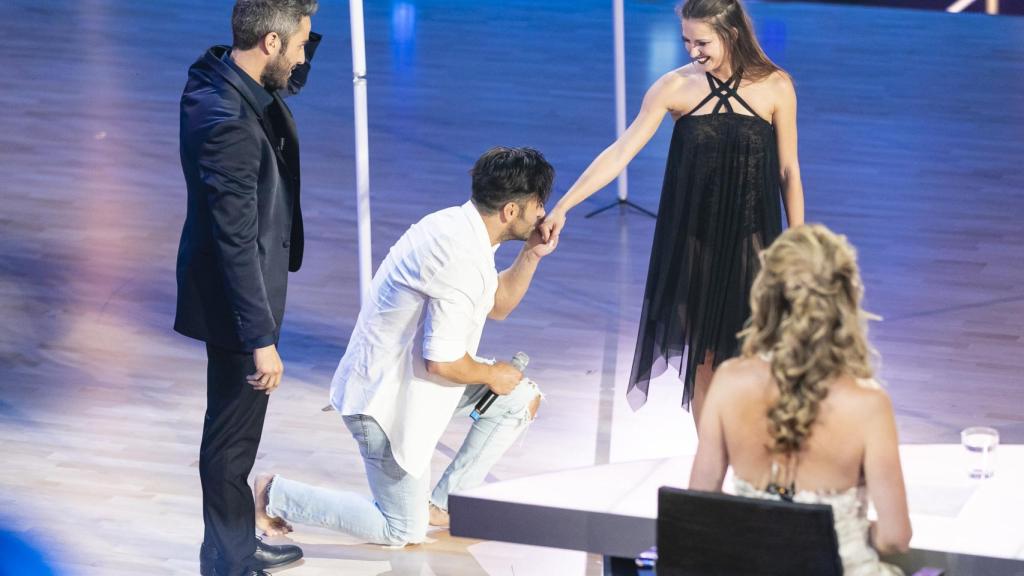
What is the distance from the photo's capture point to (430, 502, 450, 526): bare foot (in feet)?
13.1

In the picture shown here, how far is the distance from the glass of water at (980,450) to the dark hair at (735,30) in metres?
1.23

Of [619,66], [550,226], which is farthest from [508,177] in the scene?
[619,66]

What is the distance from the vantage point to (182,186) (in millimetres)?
7219

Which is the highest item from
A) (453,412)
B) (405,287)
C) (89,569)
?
(405,287)

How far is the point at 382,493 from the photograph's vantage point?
12.3 ft

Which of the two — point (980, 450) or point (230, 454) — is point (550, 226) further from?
point (980, 450)

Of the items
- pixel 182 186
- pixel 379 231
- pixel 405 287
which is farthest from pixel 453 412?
pixel 182 186

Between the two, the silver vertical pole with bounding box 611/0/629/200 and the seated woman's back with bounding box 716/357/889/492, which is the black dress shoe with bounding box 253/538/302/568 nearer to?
the seated woman's back with bounding box 716/357/889/492

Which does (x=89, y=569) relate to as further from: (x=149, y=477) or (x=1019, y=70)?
(x=1019, y=70)

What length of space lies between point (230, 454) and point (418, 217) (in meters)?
3.34

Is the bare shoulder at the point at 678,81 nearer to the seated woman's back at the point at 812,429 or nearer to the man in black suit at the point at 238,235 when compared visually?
the man in black suit at the point at 238,235

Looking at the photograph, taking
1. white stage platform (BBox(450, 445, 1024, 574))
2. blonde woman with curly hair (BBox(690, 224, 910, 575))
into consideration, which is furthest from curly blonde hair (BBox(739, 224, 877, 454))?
white stage platform (BBox(450, 445, 1024, 574))

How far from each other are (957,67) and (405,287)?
24.1 ft

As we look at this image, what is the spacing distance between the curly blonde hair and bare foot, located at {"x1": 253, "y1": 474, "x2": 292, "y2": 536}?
5.81ft
